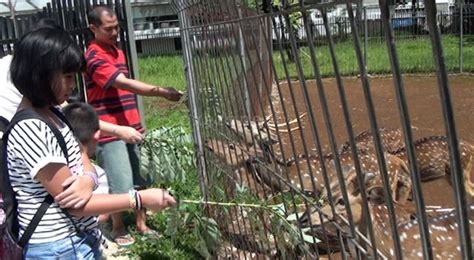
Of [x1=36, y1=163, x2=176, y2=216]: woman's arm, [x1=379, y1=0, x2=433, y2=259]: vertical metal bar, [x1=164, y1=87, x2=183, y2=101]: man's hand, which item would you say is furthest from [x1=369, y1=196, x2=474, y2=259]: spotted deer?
[x1=379, y1=0, x2=433, y2=259]: vertical metal bar

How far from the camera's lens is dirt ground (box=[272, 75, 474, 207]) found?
8.30 m

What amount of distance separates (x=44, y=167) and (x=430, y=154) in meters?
4.71

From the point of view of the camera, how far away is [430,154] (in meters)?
6.46

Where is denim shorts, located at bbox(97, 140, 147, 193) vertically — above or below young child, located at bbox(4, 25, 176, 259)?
below

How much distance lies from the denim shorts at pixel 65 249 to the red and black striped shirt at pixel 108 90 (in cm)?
221

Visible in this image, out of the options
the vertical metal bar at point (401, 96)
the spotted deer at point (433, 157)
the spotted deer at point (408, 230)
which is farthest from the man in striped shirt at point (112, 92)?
the vertical metal bar at point (401, 96)

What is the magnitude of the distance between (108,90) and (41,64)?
2.57m

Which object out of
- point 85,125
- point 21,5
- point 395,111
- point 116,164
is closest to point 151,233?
point 116,164

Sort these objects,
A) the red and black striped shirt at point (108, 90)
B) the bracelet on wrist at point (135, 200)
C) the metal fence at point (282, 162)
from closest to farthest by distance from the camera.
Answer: the metal fence at point (282, 162) → the bracelet on wrist at point (135, 200) → the red and black striped shirt at point (108, 90)

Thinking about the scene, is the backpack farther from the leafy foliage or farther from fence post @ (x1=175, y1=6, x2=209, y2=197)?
the leafy foliage

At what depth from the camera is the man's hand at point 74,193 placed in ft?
8.21

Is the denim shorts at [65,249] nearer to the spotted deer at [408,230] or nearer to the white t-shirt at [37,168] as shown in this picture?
the white t-shirt at [37,168]

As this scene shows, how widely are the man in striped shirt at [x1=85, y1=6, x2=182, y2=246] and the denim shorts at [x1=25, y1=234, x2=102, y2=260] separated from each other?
2.19 metres

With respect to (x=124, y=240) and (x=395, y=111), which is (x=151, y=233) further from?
(x=395, y=111)
